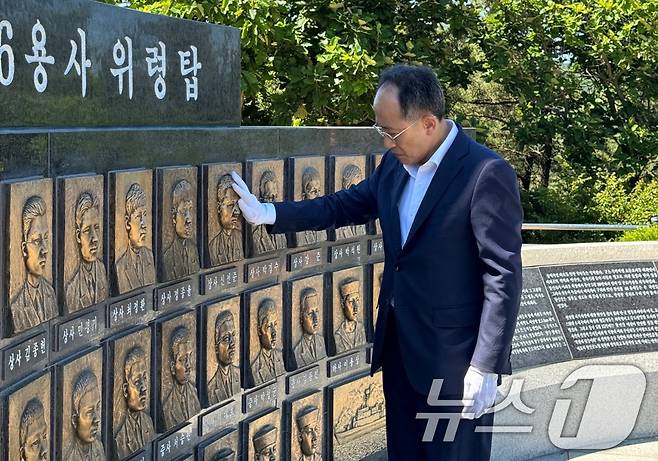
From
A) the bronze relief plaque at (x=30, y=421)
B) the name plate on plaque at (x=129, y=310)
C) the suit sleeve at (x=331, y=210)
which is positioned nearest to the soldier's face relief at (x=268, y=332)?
the suit sleeve at (x=331, y=210)

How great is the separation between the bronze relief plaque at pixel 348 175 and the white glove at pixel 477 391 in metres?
1.29

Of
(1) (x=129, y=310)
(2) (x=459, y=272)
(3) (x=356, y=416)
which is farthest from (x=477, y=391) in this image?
(3) (x=356, y=416)

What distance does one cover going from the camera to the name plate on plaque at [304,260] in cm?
445

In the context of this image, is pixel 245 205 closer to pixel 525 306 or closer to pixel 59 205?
pixel 59 205

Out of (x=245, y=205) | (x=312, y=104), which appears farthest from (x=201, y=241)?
(x=312, y=104)

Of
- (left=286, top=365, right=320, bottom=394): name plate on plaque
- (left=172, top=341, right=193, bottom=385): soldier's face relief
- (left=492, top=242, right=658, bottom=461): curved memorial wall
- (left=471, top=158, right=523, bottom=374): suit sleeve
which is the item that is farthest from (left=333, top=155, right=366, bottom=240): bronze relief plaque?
(left=492, top=242, right=658, bottom=461): curved memorial wall

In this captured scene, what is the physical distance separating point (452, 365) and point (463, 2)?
9335 millimetres

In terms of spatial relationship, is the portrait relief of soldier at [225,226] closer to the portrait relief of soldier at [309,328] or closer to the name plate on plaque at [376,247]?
the portrait relief of soldier at [309,328]

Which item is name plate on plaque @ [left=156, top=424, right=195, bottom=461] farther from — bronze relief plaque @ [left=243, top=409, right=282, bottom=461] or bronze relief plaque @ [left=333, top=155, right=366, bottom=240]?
bronze relief plaque @ [left=333, top=155, right=366, bottom=240]

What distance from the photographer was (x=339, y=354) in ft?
15.9

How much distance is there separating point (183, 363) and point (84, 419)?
63 centimetres

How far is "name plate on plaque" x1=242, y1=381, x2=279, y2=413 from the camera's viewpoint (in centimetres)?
414

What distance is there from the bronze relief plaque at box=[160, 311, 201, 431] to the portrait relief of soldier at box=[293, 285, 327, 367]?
2.65 ft

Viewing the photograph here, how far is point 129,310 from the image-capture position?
11.0 ft
